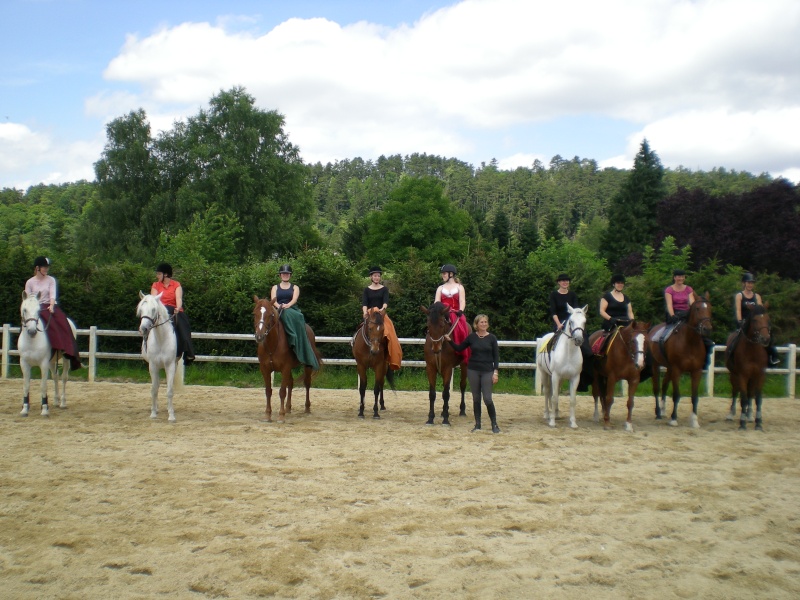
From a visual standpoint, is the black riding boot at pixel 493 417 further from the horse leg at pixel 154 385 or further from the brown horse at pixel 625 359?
the horse leg at pixel 154 385

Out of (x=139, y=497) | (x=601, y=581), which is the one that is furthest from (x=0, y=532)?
(x=601, y=581)

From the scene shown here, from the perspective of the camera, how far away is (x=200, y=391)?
48.0 ft

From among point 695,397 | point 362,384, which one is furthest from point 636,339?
point 362,384

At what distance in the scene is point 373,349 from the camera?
1080cm

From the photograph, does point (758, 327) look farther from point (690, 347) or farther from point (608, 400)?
point (608, 400)

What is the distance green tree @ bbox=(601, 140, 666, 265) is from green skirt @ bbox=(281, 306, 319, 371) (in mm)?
44451

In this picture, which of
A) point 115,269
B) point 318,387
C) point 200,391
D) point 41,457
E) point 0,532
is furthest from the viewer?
point 115,269

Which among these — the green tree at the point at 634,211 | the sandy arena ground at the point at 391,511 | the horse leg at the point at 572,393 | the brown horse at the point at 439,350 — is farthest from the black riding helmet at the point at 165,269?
the green tree at the point at 634,211

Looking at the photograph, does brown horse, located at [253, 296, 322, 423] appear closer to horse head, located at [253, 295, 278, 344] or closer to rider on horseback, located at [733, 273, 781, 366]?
horse head, located at [253, 295, 278, 344]

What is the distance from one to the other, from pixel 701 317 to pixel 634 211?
45.2 metres

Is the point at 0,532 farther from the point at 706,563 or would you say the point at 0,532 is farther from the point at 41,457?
the point at 706,563

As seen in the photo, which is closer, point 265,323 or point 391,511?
point 391,511

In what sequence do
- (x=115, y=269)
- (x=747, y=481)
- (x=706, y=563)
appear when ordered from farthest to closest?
(x=115, y=269), (x=747, y=481), (x=706, y=563)

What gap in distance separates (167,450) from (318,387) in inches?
297
